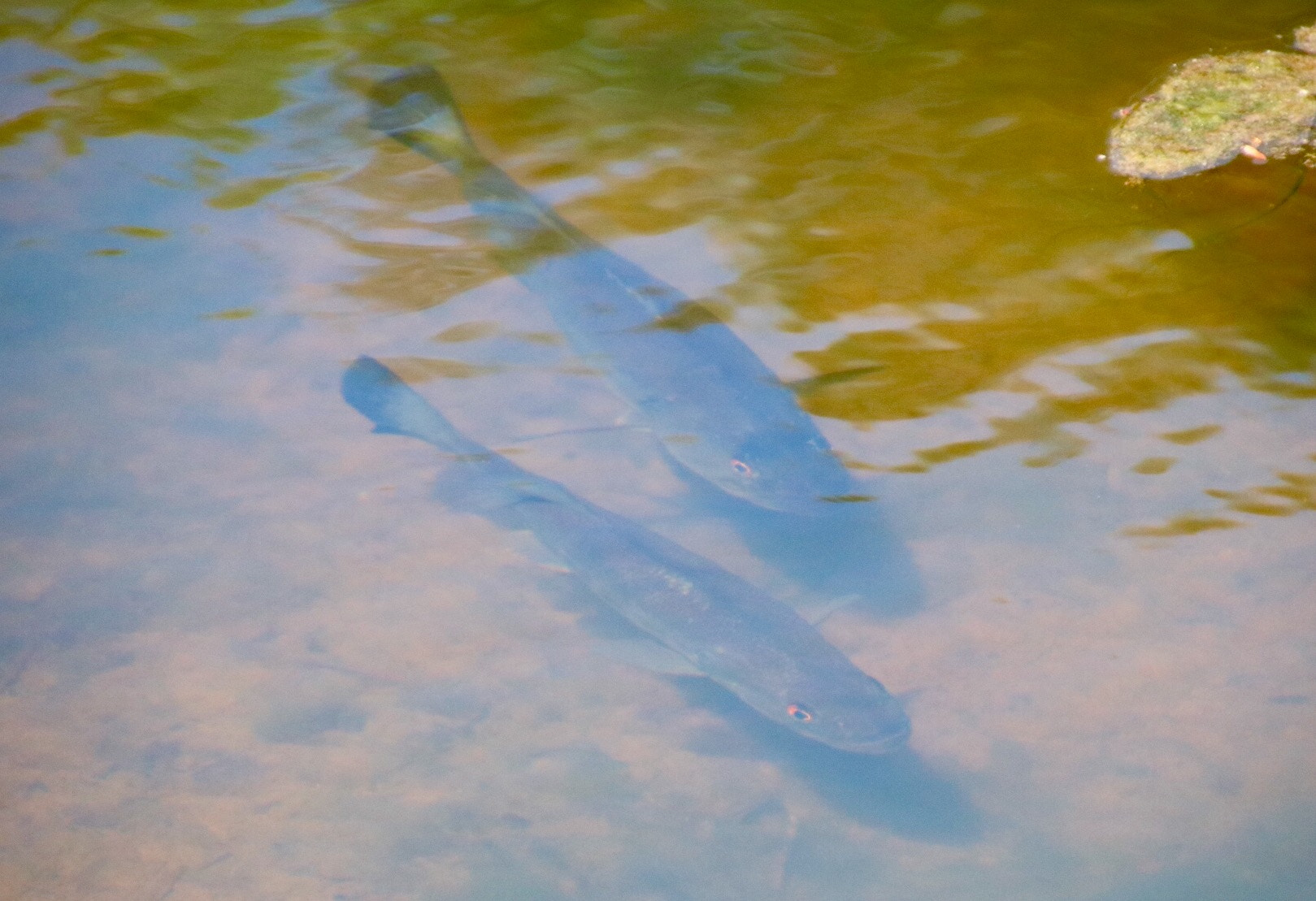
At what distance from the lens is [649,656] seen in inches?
135

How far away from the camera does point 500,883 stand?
10.1 ft

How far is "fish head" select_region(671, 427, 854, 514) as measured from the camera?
3.57m

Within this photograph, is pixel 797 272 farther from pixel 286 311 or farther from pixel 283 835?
pixel 283 835

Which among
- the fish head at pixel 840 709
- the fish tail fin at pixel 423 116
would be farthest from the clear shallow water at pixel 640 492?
the fish head at pixel 840 709

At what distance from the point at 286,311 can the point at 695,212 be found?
78.0 inches

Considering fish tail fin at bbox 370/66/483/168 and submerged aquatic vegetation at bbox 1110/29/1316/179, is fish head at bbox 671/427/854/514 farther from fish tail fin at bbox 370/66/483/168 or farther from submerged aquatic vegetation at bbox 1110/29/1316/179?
submerged aquatic vegetation at bbox 1110/29/1316/179

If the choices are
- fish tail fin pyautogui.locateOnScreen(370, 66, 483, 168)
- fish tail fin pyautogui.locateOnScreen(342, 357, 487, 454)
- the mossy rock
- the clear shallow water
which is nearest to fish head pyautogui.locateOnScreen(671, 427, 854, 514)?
the clear shallow water

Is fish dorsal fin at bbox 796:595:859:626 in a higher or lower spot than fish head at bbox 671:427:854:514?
lower

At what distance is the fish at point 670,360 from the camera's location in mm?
3639

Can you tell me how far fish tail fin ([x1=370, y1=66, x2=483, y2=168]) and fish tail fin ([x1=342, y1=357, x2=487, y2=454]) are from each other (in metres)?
1.58

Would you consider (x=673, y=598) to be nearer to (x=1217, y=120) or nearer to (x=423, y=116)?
(x=423, y=116)

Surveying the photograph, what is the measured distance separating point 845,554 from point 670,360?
1010 millimetres

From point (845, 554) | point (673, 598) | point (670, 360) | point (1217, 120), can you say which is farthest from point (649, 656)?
point (1217, 120)

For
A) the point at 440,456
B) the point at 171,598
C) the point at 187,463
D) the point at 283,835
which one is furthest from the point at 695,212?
the point at 283,835
